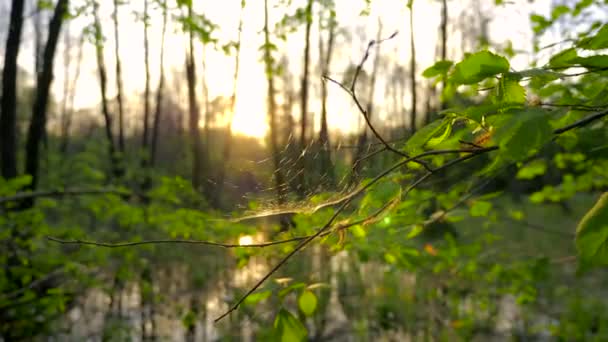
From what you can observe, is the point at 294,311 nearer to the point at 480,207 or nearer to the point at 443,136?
the point at 480,207

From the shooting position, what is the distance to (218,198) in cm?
363

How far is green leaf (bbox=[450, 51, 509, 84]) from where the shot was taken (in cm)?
83

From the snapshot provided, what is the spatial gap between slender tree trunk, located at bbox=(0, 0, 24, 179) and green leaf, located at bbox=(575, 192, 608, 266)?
5949 millimetres

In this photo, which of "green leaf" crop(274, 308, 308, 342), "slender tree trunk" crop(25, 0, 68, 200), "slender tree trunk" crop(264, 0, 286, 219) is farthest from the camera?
"slender tree trunk" crop(25, 0, 68, 200)

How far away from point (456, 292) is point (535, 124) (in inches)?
293

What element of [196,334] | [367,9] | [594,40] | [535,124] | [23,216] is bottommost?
[196,334]

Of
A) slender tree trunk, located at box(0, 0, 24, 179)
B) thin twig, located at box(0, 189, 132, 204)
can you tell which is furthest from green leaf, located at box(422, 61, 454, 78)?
slender tree trunk, located at box(0, 0, 24, 179)

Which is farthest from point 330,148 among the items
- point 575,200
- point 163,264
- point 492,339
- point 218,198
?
point 575,200

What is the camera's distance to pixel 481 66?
840mm

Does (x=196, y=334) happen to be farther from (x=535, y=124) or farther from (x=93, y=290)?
(x=535, y=124)

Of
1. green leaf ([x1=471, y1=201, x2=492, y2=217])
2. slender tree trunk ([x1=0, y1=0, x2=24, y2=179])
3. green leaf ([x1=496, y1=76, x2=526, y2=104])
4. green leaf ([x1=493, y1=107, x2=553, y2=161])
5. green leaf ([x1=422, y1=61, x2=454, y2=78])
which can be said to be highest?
slender tree trunk ([x1=0, y1=0, x2=24, y2=179])

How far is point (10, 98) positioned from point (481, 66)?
19.8 feet

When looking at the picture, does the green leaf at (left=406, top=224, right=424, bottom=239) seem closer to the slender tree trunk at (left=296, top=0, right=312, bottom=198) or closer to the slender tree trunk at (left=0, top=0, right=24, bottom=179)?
the slender tree trunk at (left=296, top=0, right=312, bottom=198)

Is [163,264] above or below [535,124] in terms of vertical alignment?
below
